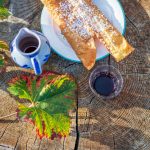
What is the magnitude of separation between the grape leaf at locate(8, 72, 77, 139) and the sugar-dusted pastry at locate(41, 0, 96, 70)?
12 centimetres

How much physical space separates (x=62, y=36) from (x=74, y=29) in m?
0.07

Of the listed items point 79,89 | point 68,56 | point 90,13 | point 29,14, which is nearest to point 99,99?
point 79,89

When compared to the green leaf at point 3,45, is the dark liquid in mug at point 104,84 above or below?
below

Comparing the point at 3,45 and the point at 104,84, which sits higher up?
the point at 3,45

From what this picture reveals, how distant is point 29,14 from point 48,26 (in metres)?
0.12

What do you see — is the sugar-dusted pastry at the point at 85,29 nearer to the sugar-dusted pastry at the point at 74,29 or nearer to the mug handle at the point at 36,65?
the sugar-dusted pastry at the point at 74,29

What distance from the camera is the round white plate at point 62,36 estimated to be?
1763 mm

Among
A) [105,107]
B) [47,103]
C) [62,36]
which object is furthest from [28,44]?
[105,107]

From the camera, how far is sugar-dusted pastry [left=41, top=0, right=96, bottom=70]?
1.75 meters

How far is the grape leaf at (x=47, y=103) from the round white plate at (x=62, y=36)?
13 centimetres

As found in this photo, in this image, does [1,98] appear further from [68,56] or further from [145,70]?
[145,70]

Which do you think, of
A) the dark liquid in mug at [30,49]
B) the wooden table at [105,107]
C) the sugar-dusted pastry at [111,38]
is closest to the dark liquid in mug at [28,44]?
the dark liquid in mug at [30,49]

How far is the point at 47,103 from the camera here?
158 cm

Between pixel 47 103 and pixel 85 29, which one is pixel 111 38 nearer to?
pixel 85 29
